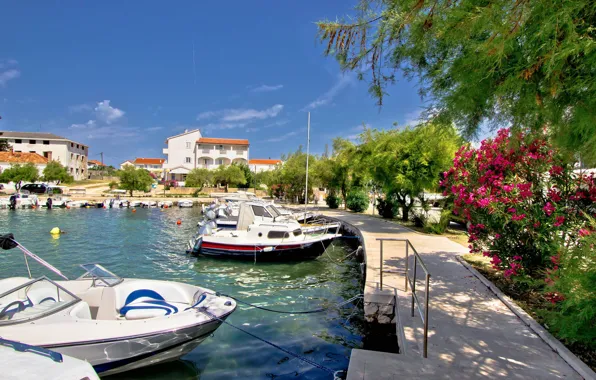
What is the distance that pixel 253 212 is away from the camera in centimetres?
1497

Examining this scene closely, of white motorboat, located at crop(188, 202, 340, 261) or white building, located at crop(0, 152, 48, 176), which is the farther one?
white building, located at crop(0, 152, 48, 176)

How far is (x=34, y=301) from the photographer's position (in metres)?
5.40

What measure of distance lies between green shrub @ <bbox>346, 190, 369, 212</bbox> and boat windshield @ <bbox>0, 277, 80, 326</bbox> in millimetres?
26868

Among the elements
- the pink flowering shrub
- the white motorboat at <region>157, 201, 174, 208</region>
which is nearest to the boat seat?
the pink flowering shrub

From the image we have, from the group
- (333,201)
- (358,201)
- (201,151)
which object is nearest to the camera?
(358,201)

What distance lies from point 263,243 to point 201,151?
214 feet

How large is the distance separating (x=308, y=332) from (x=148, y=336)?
3236mm

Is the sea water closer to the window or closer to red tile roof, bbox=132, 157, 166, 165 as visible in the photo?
the window

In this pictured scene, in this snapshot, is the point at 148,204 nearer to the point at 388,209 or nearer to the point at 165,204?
the point at 165,204

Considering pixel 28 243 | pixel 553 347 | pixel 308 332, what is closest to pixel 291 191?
pixel 28 243

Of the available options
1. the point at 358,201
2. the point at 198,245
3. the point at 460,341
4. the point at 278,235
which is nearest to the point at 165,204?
the point at 358,201

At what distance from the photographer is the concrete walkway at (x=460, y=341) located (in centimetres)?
385

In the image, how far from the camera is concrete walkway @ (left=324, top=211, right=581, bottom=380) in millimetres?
3848

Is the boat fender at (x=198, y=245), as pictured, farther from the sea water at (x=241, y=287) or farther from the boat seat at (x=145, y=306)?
the boat seat at (x=145, y=306)
